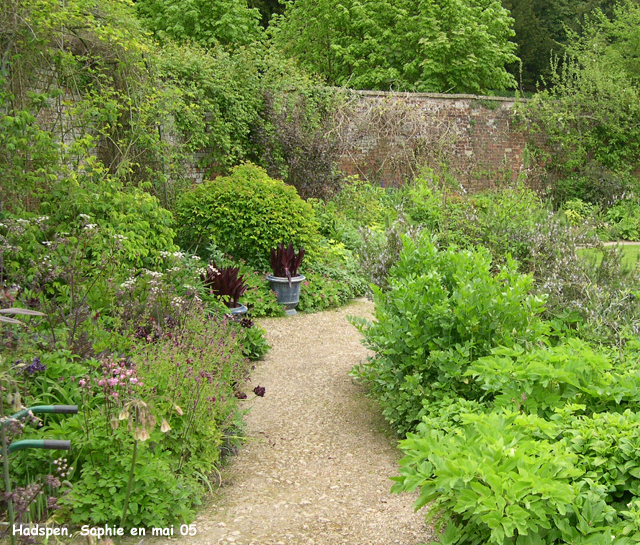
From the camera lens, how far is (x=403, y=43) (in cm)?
1853

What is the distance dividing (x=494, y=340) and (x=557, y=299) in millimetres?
1365

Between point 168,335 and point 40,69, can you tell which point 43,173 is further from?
point 168,335

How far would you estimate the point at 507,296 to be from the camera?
13.0 ft

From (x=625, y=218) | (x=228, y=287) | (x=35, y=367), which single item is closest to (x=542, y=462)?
(x=35, y=367)

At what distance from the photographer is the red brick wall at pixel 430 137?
13.0m

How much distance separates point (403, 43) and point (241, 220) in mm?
12862

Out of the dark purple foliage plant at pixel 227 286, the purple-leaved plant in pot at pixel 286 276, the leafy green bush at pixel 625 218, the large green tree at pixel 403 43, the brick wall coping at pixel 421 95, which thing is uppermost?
the large green tree at pixel 403 43

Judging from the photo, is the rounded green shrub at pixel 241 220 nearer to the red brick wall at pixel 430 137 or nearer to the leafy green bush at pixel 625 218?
the red brick wall at pixel 430 137

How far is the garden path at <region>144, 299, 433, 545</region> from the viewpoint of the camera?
9.95 ft

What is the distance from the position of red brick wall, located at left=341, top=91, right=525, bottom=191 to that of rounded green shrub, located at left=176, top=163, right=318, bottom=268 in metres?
4.73

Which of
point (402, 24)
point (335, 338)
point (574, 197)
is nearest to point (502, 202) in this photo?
point (335, 338)

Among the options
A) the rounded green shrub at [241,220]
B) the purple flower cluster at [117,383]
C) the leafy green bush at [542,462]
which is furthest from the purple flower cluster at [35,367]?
the rounded green shrub at [241,220]

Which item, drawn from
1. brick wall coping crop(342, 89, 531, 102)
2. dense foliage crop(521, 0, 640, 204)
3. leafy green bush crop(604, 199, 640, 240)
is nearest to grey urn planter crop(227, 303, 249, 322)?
brick wall coping crop(342, 89, 531, 102)

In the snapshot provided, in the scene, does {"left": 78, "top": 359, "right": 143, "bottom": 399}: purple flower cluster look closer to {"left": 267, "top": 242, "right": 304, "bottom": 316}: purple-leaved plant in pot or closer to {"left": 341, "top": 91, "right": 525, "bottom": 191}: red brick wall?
{"left": 267, "top": 242, "right": 304, "bottom": 316}: purple-leaved plant in pot
